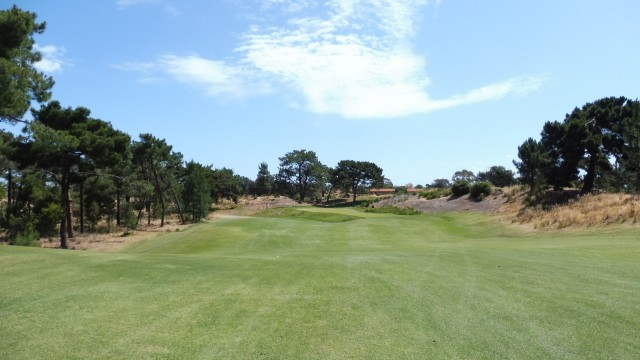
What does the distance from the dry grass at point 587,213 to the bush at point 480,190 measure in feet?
31.2

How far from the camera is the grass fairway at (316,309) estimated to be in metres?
5.71

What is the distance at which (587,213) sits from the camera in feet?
93.9

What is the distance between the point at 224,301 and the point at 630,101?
140 feet

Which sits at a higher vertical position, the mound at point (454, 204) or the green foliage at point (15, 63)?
the green foliage at point (15, 63)

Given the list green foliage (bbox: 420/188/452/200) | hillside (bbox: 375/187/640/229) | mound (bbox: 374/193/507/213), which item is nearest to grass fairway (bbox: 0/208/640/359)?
hillside (bbox: 375/187/640/229)

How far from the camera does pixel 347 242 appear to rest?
1100 inches

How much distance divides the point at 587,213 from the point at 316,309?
27247 mm

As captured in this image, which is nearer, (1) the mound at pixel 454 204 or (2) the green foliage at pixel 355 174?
(1) the mound at pixel 454 204

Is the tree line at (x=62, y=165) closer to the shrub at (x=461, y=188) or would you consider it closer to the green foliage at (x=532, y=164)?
the shrub at (x=461, y=188)

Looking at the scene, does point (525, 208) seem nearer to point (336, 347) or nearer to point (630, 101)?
point (630, 101)

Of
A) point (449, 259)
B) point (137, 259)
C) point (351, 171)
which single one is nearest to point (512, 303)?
point (449, 259)

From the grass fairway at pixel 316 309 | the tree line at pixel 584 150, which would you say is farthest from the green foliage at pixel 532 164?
the grass fairway at pixel 316 309

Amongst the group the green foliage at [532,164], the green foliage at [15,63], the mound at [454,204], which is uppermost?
the green foliage at [15,63]

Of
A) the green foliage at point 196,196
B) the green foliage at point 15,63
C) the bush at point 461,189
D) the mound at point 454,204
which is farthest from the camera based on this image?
the green foliage at point 196,196
